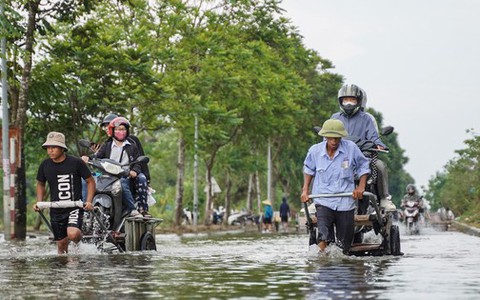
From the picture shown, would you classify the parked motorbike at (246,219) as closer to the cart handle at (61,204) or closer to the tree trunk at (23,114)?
the tree trunk at (23,114)

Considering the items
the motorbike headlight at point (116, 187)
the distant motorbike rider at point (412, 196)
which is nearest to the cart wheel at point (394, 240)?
the motorbike headlight at point (116, 187)

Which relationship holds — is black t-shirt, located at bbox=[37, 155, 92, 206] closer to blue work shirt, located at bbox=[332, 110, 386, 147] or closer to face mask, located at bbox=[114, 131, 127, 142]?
face mask, located at bbox=[114, 131, 127, 142]

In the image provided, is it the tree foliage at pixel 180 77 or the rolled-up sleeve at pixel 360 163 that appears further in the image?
the tree foliage at pixel 180 77

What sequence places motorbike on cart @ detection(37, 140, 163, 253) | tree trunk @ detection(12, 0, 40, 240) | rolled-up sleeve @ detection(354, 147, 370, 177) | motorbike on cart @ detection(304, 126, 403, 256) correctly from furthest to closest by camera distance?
tree trunk @ detection(12, 0, 40, 240) → motorbike on cart @ detection(37, 140, 163, 253) → motorbike on cart @ detection(304, 126, 403, 256) → rolled-up sleeve @ detection(354, 147, 370, 177)

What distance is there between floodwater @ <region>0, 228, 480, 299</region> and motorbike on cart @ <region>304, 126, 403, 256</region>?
0.29 meters

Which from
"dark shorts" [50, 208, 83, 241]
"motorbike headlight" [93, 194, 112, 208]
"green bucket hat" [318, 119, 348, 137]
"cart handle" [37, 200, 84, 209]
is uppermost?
"green bucket hat" [318, 119, 348, 137]

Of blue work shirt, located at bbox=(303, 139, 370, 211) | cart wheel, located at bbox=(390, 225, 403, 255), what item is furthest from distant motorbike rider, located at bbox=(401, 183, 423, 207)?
blue work shirt, located at bbox=(303, 139, 370, 211)

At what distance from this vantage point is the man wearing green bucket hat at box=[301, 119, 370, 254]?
15.8 m

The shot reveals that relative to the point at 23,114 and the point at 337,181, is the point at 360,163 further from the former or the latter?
the point at 23,114

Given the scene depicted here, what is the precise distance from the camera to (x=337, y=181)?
1591cm

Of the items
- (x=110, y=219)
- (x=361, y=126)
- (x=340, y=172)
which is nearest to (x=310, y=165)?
(x=340, y=172)

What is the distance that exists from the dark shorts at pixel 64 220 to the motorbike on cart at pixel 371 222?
3085 millimetres

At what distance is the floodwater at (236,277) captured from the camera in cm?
1078

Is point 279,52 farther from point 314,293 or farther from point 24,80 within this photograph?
point 314,293
